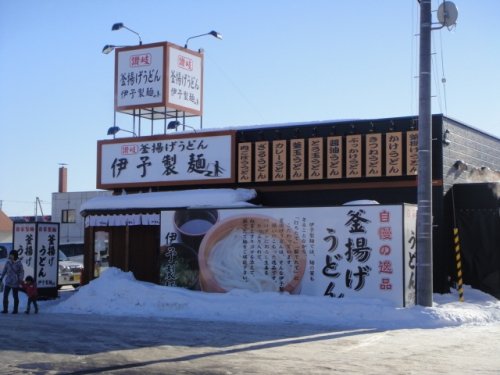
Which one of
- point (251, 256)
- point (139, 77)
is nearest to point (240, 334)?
point (251, 256)

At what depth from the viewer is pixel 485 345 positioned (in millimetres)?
12656

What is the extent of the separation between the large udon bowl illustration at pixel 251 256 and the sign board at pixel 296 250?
3 cm

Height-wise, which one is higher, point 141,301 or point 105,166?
point 105,166

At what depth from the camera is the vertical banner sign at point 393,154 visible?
20.9 m

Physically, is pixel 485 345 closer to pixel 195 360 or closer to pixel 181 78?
pixel 195 360

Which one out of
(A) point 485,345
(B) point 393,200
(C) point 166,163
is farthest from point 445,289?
(C) point 166,163

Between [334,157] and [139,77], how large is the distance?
9156mm

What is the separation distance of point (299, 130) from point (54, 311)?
31.3 feet

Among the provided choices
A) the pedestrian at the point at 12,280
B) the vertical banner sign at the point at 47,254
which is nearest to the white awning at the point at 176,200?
the vertical banner sign at the point at 47,254

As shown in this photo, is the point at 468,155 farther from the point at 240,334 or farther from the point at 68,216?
the point at 68,216

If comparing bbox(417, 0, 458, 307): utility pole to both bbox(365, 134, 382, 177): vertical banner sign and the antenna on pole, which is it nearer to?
the antenna on pole

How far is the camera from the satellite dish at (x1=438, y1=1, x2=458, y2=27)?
1730cm

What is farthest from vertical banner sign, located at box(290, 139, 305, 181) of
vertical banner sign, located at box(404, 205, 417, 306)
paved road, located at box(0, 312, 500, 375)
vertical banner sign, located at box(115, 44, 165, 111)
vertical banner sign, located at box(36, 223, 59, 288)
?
vertical banner sign, located at box(36, 223, 59, 288)

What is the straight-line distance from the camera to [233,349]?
1195cm
